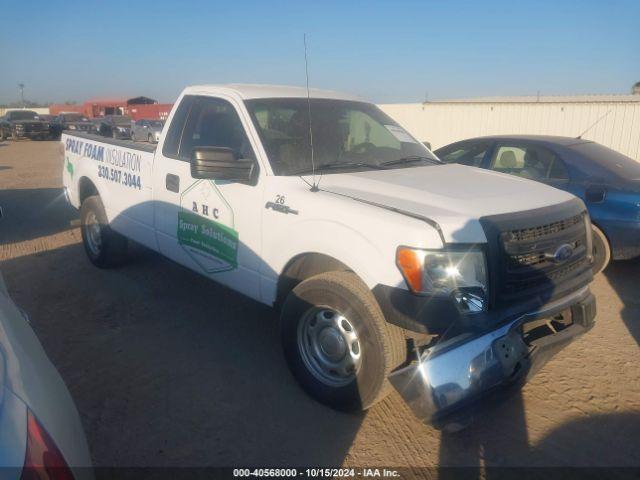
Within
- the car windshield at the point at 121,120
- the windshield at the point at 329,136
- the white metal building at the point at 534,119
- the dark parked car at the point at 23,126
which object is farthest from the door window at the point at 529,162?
the car windshield at the point at 121,120

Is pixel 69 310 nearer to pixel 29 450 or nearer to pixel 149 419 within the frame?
pixel 149 419

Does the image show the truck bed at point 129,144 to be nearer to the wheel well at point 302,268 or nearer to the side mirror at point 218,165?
the side mirror at point 218,165

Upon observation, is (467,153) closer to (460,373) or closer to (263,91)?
(263,91)

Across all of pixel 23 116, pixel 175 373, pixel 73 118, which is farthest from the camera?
pixel 73 118

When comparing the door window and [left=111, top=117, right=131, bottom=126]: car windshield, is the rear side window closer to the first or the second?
the door window

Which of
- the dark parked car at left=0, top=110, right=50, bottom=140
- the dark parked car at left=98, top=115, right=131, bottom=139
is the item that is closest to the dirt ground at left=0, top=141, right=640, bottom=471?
the dark parked car at left=98, top=115, right=131, bottom=139

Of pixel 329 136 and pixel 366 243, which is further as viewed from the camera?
pixel 329 136

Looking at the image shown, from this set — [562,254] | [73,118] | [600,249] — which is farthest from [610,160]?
[73,118]

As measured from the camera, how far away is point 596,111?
1564 centimetres

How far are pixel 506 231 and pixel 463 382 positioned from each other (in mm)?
847

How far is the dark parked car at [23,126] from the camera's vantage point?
29.5 metres

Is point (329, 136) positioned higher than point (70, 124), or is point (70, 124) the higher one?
point (329, 136)

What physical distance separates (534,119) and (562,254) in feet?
50.6

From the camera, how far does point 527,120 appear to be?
17.1m
